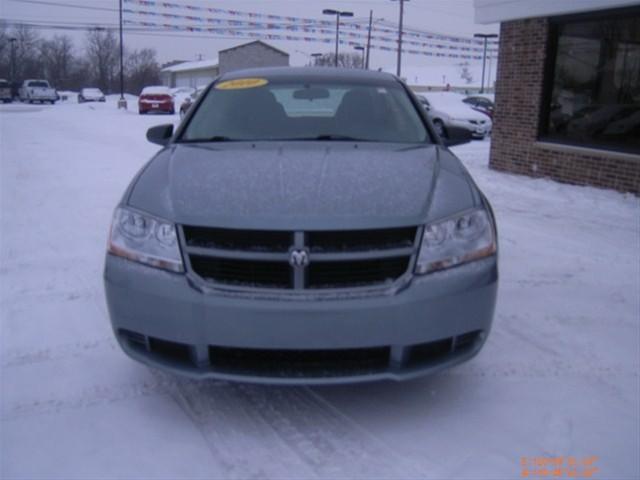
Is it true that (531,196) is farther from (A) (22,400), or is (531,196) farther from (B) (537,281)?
(A) (22,400)

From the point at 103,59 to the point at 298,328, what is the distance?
87.3 m

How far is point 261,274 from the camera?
7.64 ft

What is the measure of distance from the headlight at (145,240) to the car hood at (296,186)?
5 cm

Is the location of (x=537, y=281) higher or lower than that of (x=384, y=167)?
lower

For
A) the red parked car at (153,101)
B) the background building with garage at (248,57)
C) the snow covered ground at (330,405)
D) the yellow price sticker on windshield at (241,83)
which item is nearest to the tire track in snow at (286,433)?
the snow covered ground at (330,405)

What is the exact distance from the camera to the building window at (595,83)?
817 centimetres

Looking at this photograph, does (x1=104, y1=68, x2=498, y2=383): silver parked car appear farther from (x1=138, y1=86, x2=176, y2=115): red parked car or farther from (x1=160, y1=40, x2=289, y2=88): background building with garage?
(x1=160, y1=40, x2=289, y2=88): background building with garage

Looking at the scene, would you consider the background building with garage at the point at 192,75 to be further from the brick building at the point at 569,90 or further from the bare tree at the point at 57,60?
the brick building at the point at 569,90

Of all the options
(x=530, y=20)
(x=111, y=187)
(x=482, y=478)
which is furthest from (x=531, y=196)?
(x=482, y=478)

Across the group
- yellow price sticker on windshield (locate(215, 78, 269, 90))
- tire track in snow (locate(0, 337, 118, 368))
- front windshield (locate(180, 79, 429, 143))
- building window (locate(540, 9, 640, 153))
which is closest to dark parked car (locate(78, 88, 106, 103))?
building window (locate(540, 9, 640, 153))

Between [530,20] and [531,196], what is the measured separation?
10.3 ft

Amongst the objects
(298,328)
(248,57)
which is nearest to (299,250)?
(298,328)

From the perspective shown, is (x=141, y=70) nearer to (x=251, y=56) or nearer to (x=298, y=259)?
(x=251, y=56)

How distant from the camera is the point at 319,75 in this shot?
4109 mm
